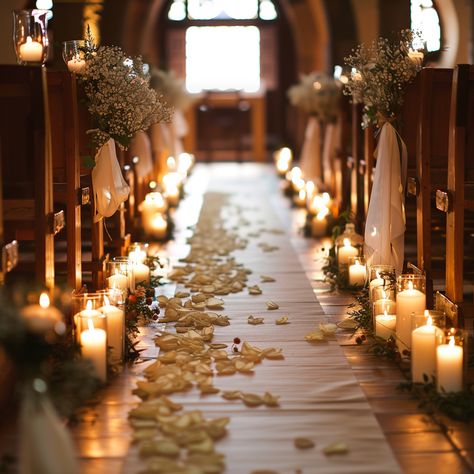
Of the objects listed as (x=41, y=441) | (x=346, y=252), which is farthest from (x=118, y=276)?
(x=41, y=441)

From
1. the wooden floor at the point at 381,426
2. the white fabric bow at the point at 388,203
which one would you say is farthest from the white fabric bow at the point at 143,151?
the wooden floor at the point at 381,426

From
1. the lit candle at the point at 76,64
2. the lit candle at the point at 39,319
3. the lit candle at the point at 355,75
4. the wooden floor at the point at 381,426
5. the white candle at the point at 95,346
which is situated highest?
the lit candle at the point at 76,64

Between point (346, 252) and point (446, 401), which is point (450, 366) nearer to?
point (446, 401)

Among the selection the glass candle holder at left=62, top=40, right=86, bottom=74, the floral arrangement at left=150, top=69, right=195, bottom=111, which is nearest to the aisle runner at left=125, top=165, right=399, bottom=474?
the glass candle holder at left=62, top=40, right=86, bottom=74

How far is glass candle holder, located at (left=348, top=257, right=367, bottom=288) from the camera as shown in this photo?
5.78 meters

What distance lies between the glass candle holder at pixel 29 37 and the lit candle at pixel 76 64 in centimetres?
25

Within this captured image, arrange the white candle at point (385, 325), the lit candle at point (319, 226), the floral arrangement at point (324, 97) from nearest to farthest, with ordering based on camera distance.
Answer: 1. the white candle at point (385, 325)
2. the lit candle at point (319, 226)
3. the floral arrangement at point (324, 97)

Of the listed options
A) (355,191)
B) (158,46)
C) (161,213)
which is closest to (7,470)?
(355,191)

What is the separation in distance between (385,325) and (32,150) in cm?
189

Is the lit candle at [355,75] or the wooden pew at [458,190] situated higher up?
the lit candle at [355,75]

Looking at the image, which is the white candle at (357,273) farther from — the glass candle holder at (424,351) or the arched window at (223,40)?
the arched window at (223,40)

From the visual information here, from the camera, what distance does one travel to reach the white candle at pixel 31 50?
16.8ft

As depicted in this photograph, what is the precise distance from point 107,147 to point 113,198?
296mm

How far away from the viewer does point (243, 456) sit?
312 cm
